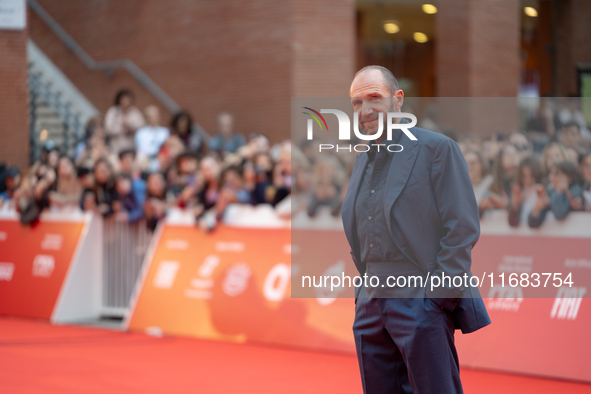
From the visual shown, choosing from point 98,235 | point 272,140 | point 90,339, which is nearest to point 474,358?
point 90,339

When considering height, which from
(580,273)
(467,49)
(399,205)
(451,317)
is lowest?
(580,273)

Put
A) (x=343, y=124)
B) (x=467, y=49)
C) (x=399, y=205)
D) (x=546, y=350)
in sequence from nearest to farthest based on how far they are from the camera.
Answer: (x=399, y=205), (x=343, y=124), (x=546, y=350), (x=467, y=49)

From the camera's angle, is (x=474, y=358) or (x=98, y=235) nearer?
(x=474, y=358)

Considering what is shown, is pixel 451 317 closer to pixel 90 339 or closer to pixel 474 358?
pixel 474 358

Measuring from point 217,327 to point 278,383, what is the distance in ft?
6.40

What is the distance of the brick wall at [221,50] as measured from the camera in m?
13.2

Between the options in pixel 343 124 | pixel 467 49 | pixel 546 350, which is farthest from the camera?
pixel 467 49

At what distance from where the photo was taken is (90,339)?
7781mm

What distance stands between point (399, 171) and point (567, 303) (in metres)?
3.48

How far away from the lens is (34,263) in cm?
930

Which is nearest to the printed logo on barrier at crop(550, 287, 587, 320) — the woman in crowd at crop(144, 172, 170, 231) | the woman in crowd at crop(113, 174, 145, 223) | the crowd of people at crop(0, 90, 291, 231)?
the crowd of people at crop(0, 90, 291, 231)

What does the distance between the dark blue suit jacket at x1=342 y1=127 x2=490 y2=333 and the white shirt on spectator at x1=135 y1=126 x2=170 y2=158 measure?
869 cm

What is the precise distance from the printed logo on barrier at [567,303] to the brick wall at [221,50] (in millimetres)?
7900

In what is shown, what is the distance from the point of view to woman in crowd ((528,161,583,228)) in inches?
237
